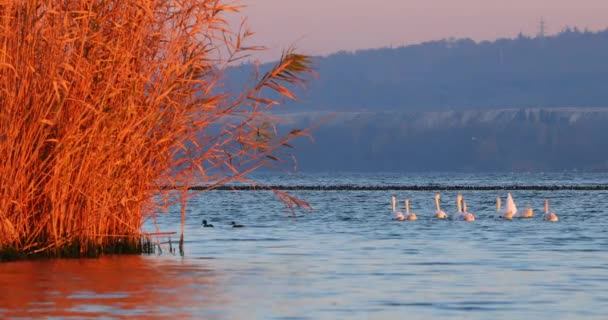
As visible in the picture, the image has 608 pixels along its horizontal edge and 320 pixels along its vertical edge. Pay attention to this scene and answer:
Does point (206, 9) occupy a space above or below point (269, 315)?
above

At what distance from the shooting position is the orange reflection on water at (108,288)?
13836 mm

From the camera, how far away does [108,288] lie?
16.0 meters

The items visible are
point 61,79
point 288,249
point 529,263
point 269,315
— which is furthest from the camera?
point 288,249

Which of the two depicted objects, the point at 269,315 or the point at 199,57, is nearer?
the point at 269,315

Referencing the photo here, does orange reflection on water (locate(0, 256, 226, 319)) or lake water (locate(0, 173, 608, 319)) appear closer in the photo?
orange reflection on water (locate(0, 256, 226, 319))

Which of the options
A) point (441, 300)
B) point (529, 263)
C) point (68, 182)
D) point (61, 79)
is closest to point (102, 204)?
point (68, 182)

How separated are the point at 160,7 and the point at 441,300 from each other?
6.45 m

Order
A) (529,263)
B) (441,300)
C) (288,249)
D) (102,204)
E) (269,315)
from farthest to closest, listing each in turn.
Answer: (288,249) < (529,263) < (102,204) < (441,300) < (269,315)

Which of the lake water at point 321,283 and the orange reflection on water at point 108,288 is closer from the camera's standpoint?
the orange reflection on water at point 108,288

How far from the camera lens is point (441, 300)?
1538 cm

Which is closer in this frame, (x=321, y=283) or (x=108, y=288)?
(x=108, y=288)

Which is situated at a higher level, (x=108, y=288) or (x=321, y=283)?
(x=108, y=288)

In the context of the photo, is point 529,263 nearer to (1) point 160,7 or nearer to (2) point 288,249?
(2) point 288,249

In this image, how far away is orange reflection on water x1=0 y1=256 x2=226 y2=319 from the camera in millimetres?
13836
